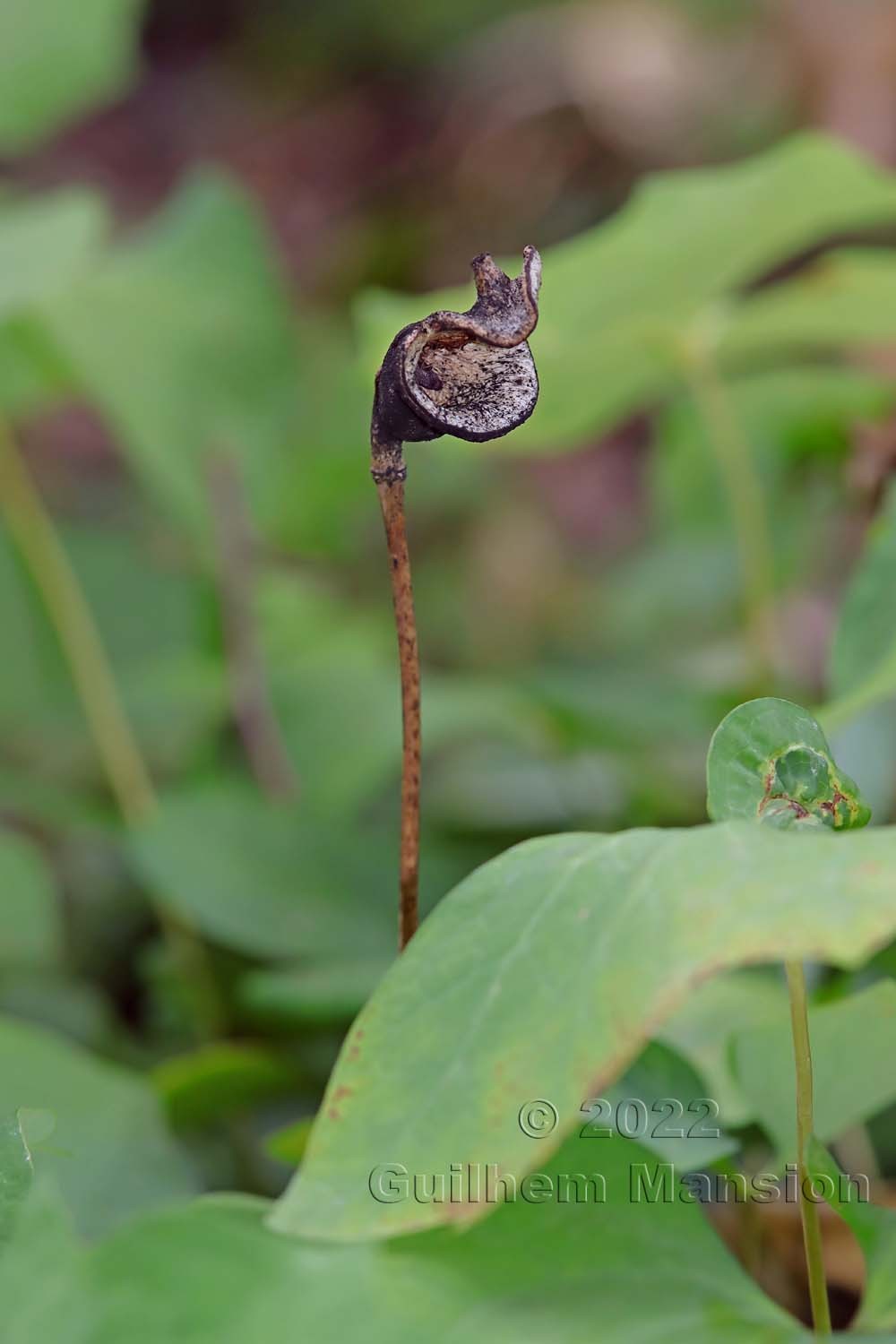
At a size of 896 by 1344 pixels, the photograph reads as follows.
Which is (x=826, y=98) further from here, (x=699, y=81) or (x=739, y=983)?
(x=739, y=983)

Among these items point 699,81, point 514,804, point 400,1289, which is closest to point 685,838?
point 400,1289

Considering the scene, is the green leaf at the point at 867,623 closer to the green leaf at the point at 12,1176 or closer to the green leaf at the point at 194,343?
the green leaf at the point at 12,1176

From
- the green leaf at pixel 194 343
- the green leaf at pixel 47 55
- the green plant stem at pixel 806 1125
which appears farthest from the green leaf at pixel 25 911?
the green leaf at pixel 47 55

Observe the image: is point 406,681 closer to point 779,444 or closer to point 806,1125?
point 806,1125

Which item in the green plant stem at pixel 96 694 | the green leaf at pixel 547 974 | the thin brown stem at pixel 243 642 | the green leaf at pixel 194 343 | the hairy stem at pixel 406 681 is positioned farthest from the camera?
the green leaf at pixel 194 343

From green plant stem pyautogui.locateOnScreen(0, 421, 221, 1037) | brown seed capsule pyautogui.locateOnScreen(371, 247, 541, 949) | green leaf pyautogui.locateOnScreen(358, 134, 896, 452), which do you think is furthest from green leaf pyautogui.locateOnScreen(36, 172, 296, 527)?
brown seed capsule pyautogui.locateOnScreen(371, 247, 541, 949)
